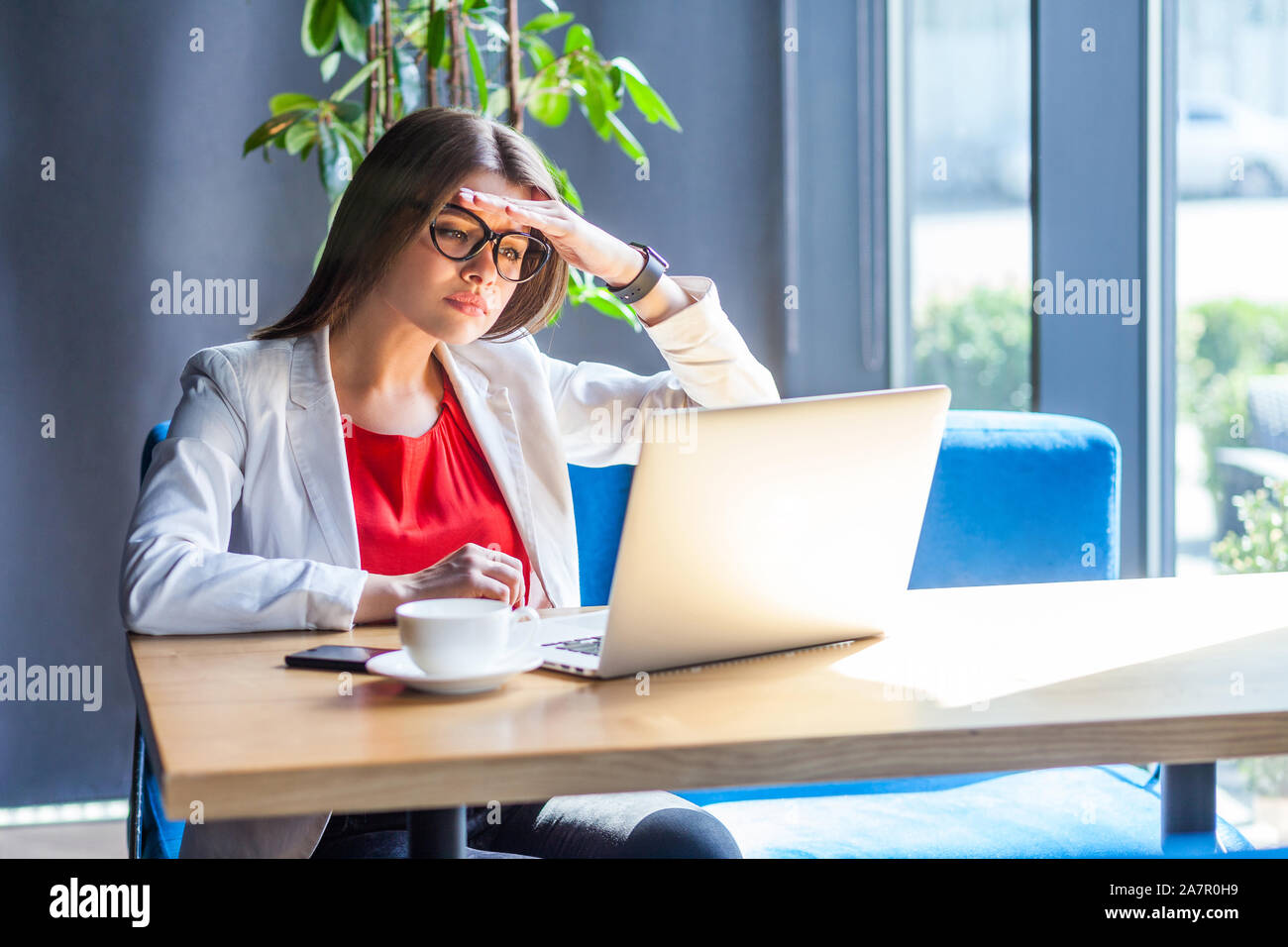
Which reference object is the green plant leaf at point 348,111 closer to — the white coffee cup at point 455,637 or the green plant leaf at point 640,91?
the green plant leaf at point 640,91

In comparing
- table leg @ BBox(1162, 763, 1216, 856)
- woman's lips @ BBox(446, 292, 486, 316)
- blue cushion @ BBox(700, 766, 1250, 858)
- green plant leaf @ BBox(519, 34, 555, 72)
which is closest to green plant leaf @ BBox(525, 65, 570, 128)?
green plant leaf @ BBox(519, 34, 555, 72)

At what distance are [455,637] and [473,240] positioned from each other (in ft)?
2.77

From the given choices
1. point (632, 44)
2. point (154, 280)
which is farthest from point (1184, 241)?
point (154, 280)

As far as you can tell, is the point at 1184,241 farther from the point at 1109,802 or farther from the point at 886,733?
the point at 886,733

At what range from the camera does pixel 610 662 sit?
1.06m

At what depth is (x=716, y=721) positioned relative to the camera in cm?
93

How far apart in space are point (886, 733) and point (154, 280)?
109 inches

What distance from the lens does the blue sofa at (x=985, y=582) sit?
64.1 inches

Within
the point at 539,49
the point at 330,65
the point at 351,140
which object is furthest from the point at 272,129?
the point at 539,49

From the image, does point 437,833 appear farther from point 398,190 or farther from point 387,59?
point 387,59

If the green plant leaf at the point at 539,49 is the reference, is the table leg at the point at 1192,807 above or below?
below

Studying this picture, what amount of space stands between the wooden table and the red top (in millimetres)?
406

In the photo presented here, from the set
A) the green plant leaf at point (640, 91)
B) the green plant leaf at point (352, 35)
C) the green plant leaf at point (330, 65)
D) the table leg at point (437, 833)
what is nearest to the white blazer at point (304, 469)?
the table leg at point (437, 833)

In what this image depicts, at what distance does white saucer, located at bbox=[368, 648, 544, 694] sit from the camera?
1.00m
